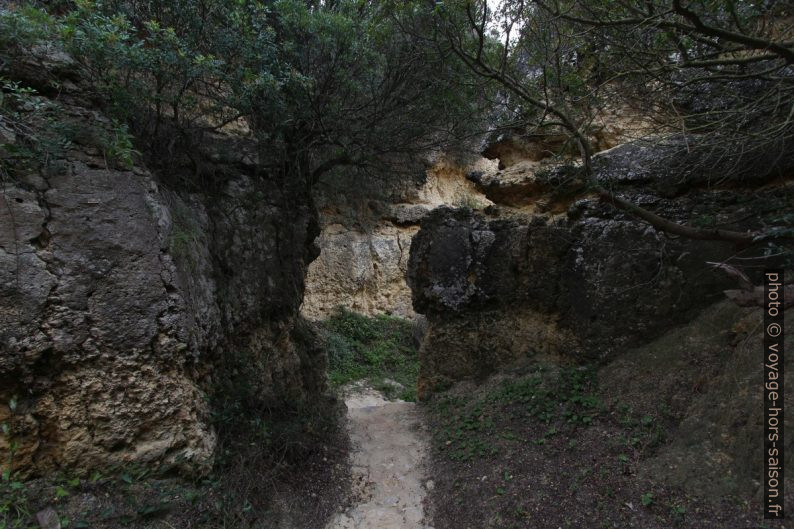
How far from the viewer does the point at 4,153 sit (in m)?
3.24

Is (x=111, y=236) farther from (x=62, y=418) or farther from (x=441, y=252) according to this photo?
(x=441, y=252)

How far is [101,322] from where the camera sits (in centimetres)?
343

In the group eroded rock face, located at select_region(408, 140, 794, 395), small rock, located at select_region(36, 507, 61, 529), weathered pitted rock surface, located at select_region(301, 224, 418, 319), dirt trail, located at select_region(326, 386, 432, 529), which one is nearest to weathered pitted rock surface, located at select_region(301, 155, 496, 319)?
weathered pitted rock surface, located at select_region(301, 224, 418, 319)

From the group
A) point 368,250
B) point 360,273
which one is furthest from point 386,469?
point 368,250

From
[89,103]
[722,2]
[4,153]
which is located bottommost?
[4,153]

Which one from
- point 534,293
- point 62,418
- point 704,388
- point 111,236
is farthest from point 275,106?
point 704,388

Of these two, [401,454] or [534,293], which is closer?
[401,454]

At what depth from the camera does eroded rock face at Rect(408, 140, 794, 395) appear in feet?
17.1

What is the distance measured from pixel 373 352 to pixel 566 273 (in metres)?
7.96

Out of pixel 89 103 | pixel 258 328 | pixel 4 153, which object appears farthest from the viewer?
pixel 258 328

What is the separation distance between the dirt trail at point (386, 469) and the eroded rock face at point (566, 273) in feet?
3.39

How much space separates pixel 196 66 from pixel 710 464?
5.73 metres

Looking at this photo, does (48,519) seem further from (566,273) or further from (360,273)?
(360,273)

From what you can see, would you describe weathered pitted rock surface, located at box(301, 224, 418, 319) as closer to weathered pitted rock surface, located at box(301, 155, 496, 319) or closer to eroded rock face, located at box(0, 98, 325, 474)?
weathered pitted rock surface, located at box(301, 155, 496, 319)
